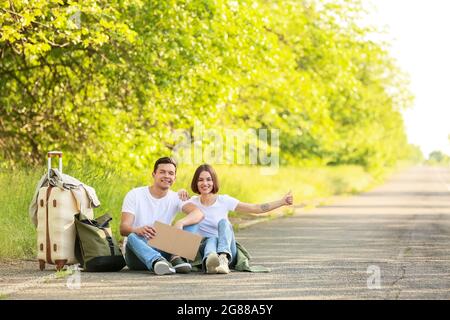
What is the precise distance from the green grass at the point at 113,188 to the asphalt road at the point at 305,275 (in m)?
1.28

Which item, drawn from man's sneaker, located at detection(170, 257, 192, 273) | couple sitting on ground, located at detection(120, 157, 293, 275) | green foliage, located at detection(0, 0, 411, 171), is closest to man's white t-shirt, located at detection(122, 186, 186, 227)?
couple sitting on ground, located at detection(120, 157, 293, 275)

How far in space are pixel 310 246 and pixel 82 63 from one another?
845 centimetres

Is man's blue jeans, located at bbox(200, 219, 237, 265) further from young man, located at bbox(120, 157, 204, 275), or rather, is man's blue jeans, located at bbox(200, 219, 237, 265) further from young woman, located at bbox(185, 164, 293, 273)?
young man, located at bbox(120, 157, 204, 275)

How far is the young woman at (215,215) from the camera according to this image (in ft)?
36.7

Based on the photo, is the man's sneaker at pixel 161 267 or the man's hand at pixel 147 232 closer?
the man's sneaker at pixel 161 267

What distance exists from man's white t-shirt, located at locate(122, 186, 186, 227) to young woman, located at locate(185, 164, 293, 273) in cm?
27

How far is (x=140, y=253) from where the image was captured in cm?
1123

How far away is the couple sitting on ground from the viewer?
441 inches

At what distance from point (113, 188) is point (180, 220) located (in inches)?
253

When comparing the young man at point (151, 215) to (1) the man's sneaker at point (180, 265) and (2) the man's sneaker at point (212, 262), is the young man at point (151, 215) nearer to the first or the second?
(1) the man's sneaker at point (180, 265)

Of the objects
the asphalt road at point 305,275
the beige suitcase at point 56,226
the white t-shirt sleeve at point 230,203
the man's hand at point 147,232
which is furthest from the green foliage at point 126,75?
the man's hand at point 147,232

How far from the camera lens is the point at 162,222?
1138 centimetres

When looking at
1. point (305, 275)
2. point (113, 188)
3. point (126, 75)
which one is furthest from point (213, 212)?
point (126, 75)

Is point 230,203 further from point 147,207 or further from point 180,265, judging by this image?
point 180,265
